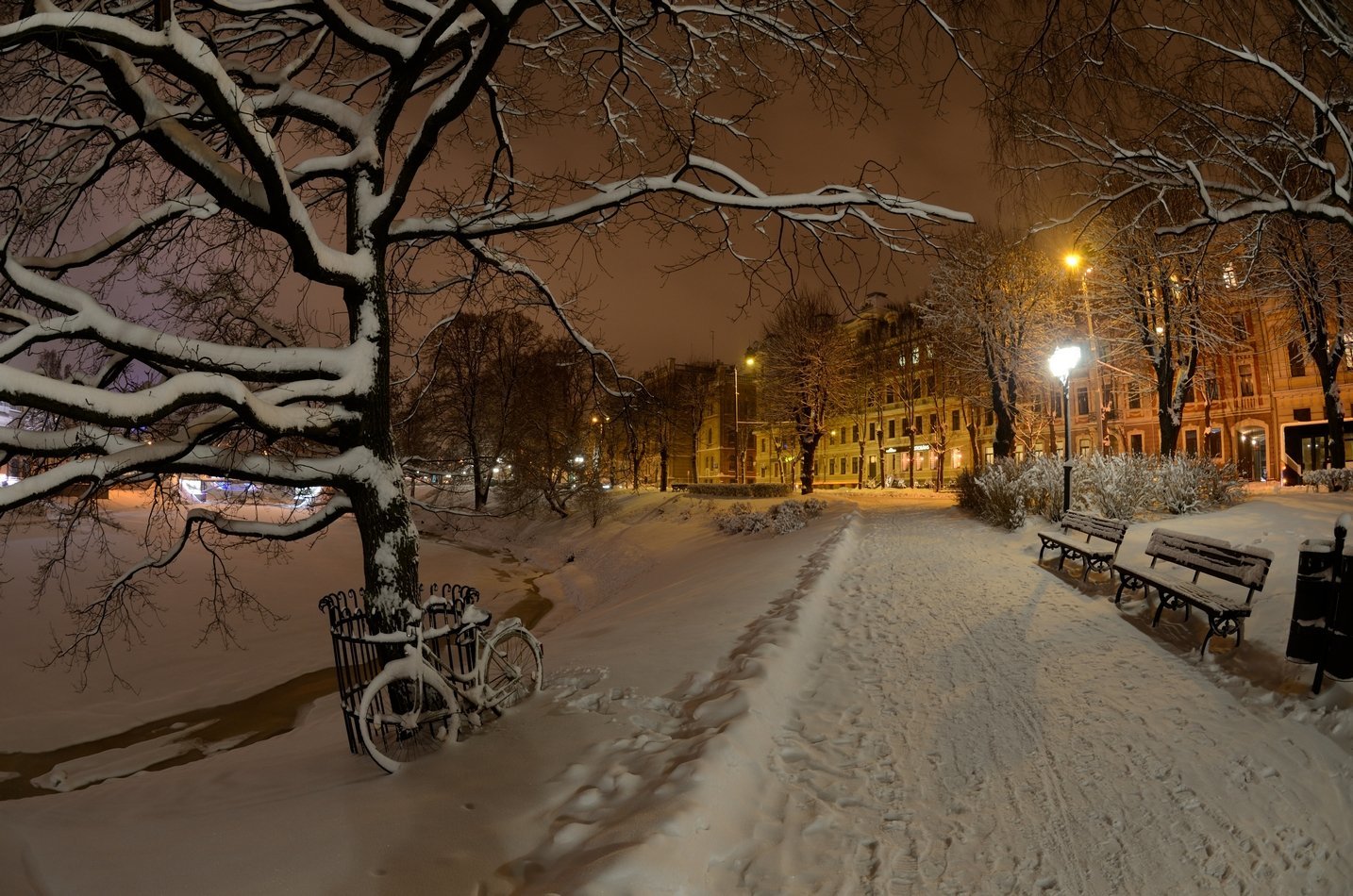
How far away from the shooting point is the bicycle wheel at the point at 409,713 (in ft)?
15.1

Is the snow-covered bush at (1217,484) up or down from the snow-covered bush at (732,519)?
up

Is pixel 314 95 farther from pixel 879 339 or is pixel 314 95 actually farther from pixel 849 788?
pixel 879 339

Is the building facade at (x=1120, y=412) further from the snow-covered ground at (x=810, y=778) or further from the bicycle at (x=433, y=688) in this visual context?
the bicycle at (x=433, y=688)

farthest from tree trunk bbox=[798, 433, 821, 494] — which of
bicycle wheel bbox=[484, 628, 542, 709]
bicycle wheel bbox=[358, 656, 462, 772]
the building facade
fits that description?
bicycle wheel bbox=[358, 656, 462, 772]

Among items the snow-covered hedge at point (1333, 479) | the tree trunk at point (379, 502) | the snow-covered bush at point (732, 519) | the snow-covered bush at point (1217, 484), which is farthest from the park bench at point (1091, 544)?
the snow-covered hedge at point (1333, 479)

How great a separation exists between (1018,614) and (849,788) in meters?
5.17

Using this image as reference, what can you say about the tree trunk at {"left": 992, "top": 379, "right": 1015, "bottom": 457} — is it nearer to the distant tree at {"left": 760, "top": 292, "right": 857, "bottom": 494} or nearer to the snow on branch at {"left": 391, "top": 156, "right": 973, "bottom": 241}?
the distant tree at {"left": 760, "top": 292, "right": 857, "bottom": 494}

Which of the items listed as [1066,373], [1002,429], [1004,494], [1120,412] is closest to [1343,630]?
[1004,494]

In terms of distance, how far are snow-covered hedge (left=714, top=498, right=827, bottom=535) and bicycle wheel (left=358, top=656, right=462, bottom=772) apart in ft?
50.2

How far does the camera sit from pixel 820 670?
6582mm

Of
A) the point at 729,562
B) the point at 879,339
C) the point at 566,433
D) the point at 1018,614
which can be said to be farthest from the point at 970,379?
the point at 1018,614

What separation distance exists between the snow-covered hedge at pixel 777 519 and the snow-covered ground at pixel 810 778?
10.8m

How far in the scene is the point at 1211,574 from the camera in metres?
7.64

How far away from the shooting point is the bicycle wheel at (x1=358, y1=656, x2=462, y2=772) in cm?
460
